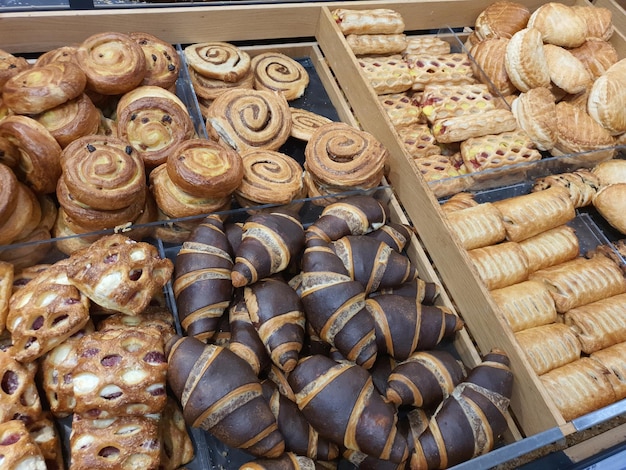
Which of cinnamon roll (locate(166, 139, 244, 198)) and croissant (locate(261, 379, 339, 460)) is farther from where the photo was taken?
cinnamon roll (locate(166, 139, 244, 198))

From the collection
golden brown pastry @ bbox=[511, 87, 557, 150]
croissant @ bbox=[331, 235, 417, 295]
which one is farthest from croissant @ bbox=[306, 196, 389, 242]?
golden brown pastry @ bbox=[511, 87, 557, 150]

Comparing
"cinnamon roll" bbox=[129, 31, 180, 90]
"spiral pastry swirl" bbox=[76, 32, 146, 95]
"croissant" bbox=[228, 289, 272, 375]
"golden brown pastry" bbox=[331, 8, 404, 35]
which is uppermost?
"golden brown pastry" bbox=[331, 8, 404, 35]

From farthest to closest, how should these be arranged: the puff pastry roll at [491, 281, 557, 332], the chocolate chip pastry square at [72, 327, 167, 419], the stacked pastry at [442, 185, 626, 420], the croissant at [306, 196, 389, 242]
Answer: the puff pastry roll at [491, 281, 557, 332], the stacked pastry at [442, 185, 626, 420], the croissant at [306, 196, 389, 242], the chocolate chip pastry square at [72, 327, 167, 419]

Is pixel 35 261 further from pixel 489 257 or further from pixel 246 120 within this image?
pixel 489 257

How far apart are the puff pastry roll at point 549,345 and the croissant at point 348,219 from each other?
0.78 meters

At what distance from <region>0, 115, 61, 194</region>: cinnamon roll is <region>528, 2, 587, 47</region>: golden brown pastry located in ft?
9.50

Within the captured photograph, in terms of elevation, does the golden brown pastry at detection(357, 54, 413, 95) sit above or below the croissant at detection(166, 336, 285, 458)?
above

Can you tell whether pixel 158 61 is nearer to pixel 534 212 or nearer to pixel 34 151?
pixel 34 151

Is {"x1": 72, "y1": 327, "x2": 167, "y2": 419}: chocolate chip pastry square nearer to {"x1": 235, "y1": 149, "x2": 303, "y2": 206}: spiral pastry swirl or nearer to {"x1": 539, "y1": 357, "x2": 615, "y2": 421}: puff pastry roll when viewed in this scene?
{"x1": 235, "y1": 149, "x2": 303, "y2": 206}: spiral pastry swirl

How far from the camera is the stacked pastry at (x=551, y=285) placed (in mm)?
2031

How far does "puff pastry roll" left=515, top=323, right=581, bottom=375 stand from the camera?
6.72ft

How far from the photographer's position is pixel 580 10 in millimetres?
3396

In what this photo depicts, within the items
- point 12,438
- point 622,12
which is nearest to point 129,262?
point 12,438

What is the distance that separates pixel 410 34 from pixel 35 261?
9.13 feet
